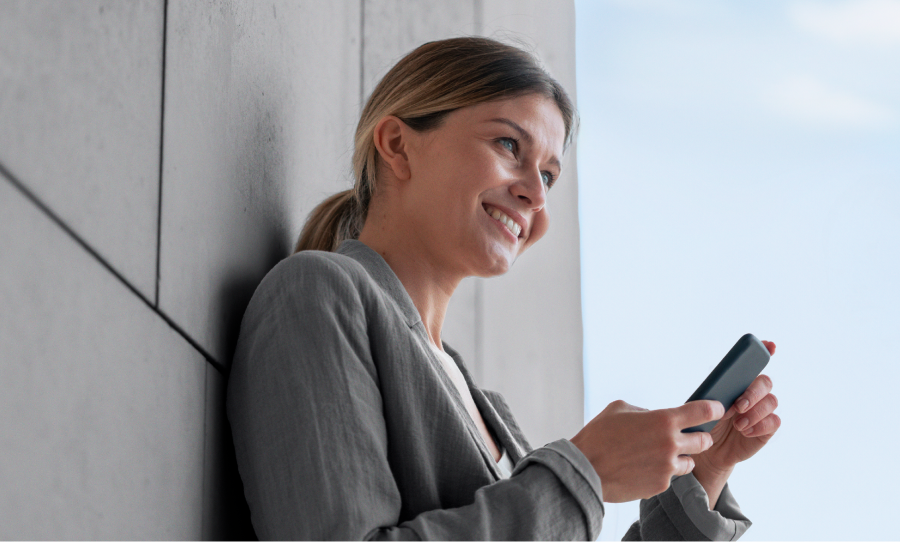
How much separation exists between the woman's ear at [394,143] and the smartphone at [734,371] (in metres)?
0.40

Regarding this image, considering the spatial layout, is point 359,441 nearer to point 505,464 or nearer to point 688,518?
point 505,464

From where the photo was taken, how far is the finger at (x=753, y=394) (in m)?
0.82

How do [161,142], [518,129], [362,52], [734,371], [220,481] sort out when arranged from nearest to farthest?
[161,142] < [220,481] < [734,371] < [518,129] < [362,52]

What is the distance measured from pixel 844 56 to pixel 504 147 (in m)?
1.05

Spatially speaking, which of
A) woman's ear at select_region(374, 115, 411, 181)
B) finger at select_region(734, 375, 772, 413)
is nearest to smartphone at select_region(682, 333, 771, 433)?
finger at select_region(734, 375, 772, 413)

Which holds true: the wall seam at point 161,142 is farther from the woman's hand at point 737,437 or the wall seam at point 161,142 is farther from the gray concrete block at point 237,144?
the woman's hand at point 737,437

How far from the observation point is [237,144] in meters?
0.72

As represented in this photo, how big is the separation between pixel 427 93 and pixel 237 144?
27 cm

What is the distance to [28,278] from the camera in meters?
0.39

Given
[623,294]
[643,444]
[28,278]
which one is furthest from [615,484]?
[623,294]

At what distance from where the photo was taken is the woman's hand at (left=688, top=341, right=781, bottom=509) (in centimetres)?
87

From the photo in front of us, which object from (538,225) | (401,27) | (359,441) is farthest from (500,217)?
(401,27)

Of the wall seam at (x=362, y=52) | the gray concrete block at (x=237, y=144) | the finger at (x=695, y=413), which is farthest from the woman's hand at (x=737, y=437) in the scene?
the wall seam at (x=362, y=52)

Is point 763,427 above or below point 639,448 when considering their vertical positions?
below
